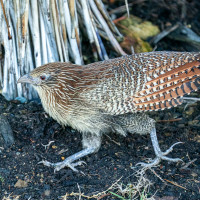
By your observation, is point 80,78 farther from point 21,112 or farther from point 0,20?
point 0,20

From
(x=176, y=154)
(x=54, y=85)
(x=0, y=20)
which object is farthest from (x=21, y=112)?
(x=176, y=154)

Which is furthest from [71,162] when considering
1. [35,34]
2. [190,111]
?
[190,111]

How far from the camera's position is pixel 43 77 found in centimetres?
441

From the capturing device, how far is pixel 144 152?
4.67 m

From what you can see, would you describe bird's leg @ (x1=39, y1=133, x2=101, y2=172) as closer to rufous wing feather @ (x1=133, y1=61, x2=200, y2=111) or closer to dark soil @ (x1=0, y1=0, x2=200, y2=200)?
dark soil @ (x1=0, y1=0, x2=200, y2=200)

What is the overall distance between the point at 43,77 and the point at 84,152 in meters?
1.02

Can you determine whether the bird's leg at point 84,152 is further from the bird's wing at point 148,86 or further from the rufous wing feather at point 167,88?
the rufous wing feather at point 167,88

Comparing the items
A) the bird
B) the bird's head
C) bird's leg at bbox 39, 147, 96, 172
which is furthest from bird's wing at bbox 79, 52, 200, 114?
bird's leg at bbox 39, 147, 96, 172

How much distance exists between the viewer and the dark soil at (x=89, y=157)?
13.2 feet

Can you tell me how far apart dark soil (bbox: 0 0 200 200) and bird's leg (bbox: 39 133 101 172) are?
59 millimetres

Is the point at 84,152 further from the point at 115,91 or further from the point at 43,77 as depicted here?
the point at 43,77

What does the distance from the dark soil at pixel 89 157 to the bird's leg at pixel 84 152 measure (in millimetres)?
59

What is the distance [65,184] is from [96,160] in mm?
564

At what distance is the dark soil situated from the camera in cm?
403
